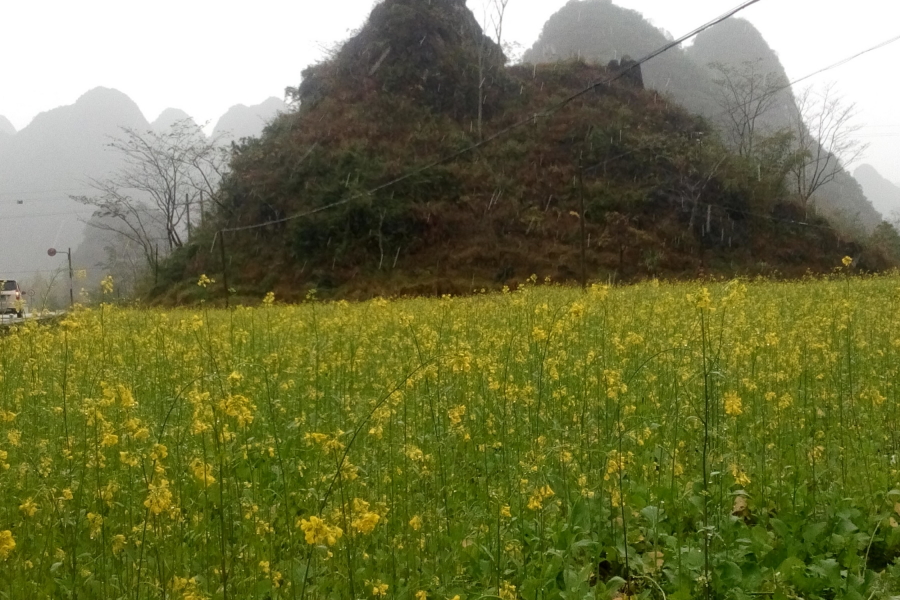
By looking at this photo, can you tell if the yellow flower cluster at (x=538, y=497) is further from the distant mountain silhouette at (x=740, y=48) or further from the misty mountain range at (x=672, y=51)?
the distant mountain silhouette at (x=740, y=48)

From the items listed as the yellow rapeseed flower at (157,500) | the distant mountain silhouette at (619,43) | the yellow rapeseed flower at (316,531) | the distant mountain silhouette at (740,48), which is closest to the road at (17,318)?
the yellow rapeseed flower at (157,500)

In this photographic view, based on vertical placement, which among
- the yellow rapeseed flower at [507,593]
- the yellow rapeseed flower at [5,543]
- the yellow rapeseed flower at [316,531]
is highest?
the yellow rapeseed flower at [316,531]

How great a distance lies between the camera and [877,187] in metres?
133

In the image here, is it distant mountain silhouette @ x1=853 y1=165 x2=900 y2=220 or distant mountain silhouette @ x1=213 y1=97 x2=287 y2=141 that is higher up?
distant mountain silhouette @ x1=213 y1=97 x2=287 y2=141

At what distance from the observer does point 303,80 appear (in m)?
34.4

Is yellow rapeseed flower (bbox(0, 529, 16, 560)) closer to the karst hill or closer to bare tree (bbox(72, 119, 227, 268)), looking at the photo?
the karst hill

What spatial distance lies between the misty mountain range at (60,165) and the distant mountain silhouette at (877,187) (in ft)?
422

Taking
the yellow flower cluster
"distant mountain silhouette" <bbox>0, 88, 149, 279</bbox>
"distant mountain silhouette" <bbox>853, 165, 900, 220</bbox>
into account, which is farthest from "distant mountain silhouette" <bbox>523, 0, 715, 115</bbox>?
"distant mountain silhouette" <bbox>853, 165, 900, 220</bbox>

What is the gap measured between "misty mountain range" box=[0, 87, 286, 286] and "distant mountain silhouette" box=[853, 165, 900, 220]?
129m

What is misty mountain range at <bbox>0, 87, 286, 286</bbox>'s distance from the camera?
5056 centimetres

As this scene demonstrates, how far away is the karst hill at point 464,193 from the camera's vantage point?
78.7ft

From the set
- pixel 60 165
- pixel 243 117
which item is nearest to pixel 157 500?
pixel 60 165

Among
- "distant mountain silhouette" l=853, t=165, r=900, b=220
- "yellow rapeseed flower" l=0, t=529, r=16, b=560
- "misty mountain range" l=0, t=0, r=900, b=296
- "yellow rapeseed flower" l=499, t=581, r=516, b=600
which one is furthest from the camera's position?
"distant mountain silhouette" l=853, t=165, r=900, b=220

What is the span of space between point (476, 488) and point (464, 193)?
2434cm
